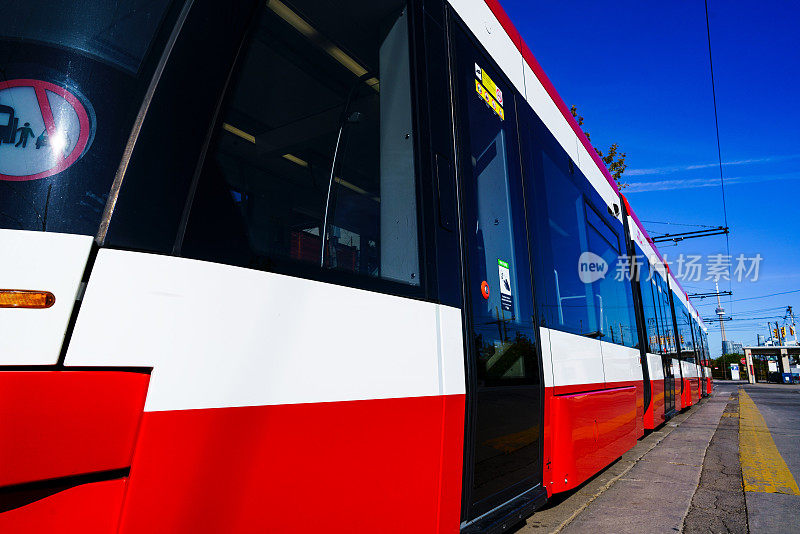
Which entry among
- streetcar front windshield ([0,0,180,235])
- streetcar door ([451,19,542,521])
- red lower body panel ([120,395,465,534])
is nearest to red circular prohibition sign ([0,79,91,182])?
streetcar front windshield ([0,0,180,235])

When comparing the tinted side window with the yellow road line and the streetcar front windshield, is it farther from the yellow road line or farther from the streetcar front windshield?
the yellow road line

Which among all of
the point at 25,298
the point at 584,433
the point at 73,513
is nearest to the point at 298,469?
the point at 73,513

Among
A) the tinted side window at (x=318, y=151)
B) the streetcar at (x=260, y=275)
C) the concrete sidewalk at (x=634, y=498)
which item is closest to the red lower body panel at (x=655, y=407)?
the concrete sidewalk at (x=634, y=498)

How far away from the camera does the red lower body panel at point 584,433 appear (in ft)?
9.43

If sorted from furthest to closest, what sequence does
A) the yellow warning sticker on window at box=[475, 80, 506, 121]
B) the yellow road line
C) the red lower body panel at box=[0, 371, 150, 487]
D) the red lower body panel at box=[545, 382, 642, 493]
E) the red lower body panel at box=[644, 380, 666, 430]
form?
the red lower body panel at box=[644, 380, 666, 430] → the yellow road line → the red lower body panel at box=[545, 382, 642, 493] → the yellow warning sticker on window at box=[475, 80, 506, 121] → the red lower body panel at box=[0, 371, 150, 487]

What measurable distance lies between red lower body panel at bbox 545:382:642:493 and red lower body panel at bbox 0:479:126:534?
229cm

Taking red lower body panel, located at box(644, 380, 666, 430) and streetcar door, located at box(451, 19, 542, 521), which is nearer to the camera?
streetcar door, located at box(451, 19, 542, 521)

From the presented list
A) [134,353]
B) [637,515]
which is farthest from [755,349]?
[134,353]

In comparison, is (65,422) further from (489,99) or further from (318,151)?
(489,99)

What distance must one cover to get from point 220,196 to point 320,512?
834 mm

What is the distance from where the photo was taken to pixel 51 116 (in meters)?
1.03

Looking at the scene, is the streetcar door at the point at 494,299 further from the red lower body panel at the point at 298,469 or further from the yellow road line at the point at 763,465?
the yellow road line at the point at 763,465

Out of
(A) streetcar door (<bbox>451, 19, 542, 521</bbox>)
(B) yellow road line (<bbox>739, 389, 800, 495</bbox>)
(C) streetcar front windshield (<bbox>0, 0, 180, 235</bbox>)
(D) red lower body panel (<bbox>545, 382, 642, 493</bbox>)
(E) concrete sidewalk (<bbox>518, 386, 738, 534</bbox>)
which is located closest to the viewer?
(C) streetcar front windshield (<bbox>0, 0, 180, 235</bbox>)

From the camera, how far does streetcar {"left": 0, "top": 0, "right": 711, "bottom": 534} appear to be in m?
→ 0.96
